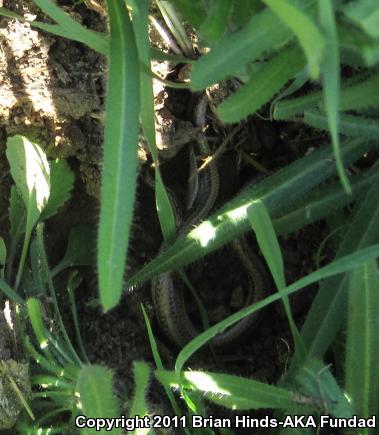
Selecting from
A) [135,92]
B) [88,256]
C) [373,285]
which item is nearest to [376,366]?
[373,285]

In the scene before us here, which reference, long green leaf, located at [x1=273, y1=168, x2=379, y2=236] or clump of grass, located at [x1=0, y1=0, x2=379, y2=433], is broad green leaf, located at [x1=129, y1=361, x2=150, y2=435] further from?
long green leaf, located at [x1=273, y1=168, x2=379, y2=236]

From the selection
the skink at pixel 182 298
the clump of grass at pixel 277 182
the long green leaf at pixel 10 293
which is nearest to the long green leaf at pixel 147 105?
the clump of grass at pixel 277 182

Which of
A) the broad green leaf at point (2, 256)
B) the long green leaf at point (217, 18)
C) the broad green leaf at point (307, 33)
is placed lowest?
the broad green leaf at point (2, 256)

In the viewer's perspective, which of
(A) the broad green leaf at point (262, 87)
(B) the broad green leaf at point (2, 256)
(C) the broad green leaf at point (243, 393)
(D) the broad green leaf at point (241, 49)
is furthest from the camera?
(B) the broad green leaf at point (2, 256)

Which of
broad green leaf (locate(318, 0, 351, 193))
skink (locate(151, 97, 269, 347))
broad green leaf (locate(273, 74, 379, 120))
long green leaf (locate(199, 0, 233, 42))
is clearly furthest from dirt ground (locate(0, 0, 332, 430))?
broad green leaf (locate(318, 0, 351, 193))

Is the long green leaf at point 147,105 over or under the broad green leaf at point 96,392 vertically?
over

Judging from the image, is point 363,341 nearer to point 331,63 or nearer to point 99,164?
point 331,63

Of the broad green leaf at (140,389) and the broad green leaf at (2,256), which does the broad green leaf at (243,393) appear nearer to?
the broad green leaf at (140,389)
